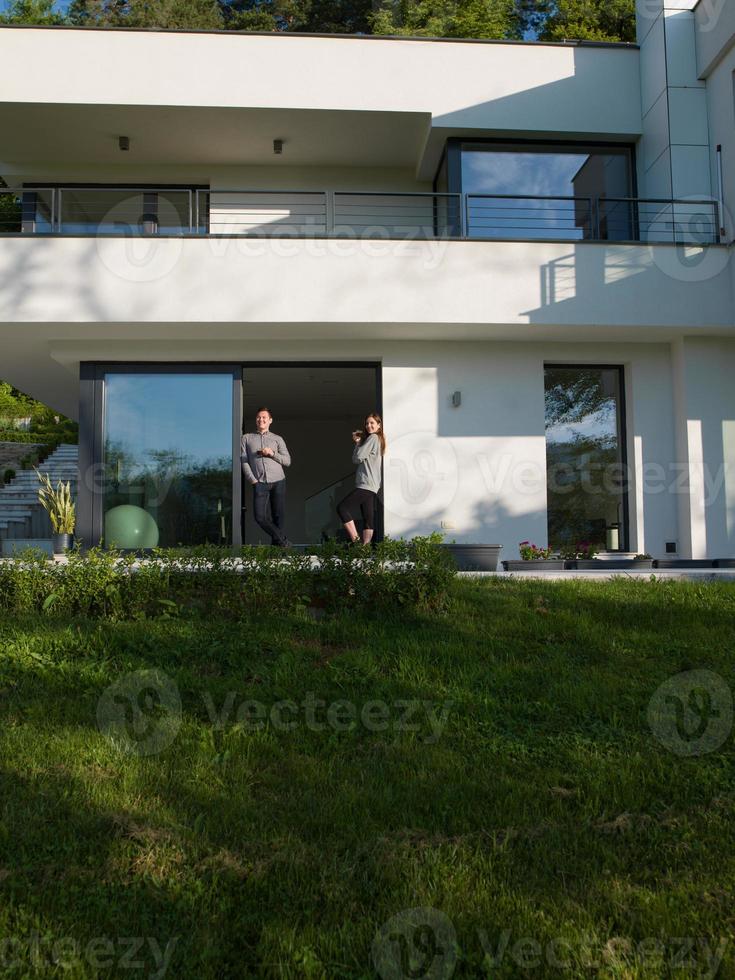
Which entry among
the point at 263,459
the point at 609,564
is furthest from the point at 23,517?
the point at 609,564

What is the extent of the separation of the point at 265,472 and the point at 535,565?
3.45 metres

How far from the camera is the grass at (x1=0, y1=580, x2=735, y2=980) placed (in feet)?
9.18

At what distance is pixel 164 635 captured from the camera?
5898 millimetres

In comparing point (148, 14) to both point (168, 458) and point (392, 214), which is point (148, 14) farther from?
point (168, 458)

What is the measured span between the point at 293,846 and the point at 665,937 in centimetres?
137

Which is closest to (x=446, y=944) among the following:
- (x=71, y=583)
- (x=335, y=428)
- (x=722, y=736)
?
(x=722, y=736)

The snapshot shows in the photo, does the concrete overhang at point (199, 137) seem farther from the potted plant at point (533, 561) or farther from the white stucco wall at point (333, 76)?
the potted plant at point (533, 561)

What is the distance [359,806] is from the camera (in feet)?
12.1

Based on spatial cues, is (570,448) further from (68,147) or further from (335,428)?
(335,428)

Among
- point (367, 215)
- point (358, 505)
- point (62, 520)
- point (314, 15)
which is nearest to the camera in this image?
point (358, 505)

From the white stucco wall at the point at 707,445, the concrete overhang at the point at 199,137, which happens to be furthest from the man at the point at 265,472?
the white stucco wall at the point at 707,445

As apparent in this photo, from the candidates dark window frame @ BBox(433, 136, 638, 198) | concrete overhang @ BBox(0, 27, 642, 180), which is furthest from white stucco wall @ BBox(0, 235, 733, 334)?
concrete overhang @ BBox(0, 27, 642, 180)

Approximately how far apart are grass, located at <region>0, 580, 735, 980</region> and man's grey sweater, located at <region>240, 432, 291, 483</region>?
437 centimetres

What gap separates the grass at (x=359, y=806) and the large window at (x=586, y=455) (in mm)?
5788
